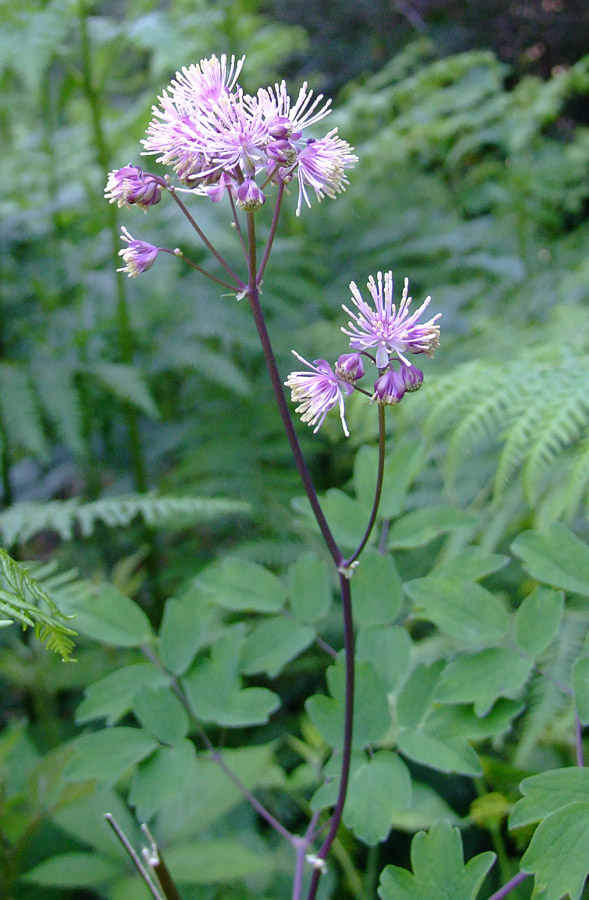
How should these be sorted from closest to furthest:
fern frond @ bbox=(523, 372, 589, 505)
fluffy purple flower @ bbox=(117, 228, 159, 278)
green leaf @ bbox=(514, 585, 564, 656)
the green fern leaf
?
1. fluffy purple flower @ bbox=(117, 228, 159, 278)
2. green leaf @ bbox=(514, 585, 564, 656)
3. fern frond @ bbox=(523, 372, 589, 505)
4. the green fern leaf

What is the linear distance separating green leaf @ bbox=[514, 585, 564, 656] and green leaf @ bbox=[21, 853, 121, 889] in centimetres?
69

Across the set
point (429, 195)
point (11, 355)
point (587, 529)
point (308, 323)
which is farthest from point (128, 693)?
point (429, 195)

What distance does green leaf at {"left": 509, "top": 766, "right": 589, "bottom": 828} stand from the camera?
2.06 ft

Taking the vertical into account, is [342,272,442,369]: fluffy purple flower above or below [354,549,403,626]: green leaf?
above

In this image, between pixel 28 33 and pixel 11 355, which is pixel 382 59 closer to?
pixel 28 33

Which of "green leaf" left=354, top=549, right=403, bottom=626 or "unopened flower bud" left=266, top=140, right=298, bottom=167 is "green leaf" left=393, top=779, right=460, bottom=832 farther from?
"unopened flower bud" left=266, top=140, right=298, bottom=167

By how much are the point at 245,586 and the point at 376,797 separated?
28 cm

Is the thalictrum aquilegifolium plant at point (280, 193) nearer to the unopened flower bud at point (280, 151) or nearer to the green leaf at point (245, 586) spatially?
the unopened flower bud at point (280, 151)

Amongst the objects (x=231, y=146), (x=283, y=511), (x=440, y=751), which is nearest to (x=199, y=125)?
(x=231, y=146)

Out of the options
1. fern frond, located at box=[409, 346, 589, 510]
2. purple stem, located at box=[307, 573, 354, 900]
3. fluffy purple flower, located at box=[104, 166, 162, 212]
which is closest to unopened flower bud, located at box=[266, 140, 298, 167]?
fluffy purple flower, located at box=[104, 166, 162, 212]

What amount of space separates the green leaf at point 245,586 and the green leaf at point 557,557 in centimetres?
29

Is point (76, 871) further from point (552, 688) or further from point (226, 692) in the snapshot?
point (552, 688)

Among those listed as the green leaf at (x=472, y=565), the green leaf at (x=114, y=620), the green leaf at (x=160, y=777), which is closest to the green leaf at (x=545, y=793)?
the green leaf at (x=472, y=565)

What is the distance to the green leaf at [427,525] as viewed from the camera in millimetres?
919
